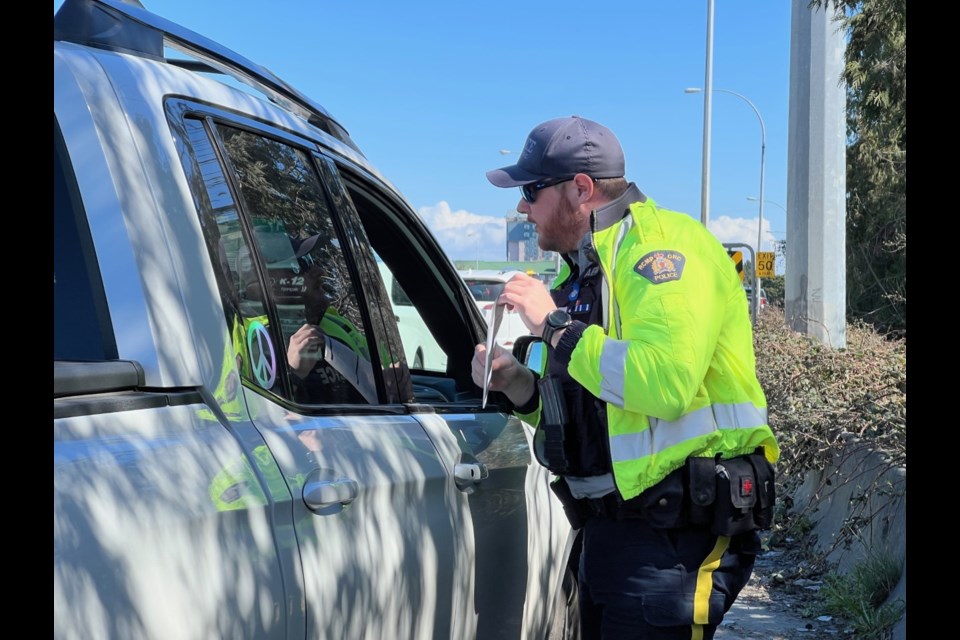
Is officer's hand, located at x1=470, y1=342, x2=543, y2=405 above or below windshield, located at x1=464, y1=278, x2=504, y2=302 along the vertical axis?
below

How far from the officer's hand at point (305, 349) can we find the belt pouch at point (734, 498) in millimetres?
1054

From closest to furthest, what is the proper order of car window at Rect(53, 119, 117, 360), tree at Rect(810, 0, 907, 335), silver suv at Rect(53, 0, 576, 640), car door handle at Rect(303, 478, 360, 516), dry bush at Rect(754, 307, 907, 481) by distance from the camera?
1. silver suv at Rect(53, 0, 576, 640)
2. car window at Rect(53, 119, 117, 360)
3. car door handle at Rect(303, 478, 360, 516)
4. dry bush at Rect(754, 307, 907, 481)
5. tree at Rect(810, 0, 907, 335)

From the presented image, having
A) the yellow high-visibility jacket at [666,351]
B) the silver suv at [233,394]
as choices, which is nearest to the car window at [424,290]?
the silver suv at [233,394]

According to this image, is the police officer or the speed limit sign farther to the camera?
the speed limit sign

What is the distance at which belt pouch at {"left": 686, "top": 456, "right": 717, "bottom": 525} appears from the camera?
242 centimetres

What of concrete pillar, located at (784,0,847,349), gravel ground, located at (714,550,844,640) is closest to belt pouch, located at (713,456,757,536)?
gravel ground, located at (714,550,844,640)

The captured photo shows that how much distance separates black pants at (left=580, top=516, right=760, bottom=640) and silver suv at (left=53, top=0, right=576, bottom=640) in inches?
12.6

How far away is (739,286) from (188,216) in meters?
1.45

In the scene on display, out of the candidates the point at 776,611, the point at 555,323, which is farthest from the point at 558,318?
the point at 776,611

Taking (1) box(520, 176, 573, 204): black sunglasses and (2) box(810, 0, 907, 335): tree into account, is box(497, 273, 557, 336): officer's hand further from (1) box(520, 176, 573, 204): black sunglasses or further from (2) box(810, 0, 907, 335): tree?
(2) box(810, 0, 907, 335): tree

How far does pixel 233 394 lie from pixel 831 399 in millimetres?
6170

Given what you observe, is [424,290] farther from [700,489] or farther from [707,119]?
[707,119]

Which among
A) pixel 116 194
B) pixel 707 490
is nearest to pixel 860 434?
pixel 707 490
